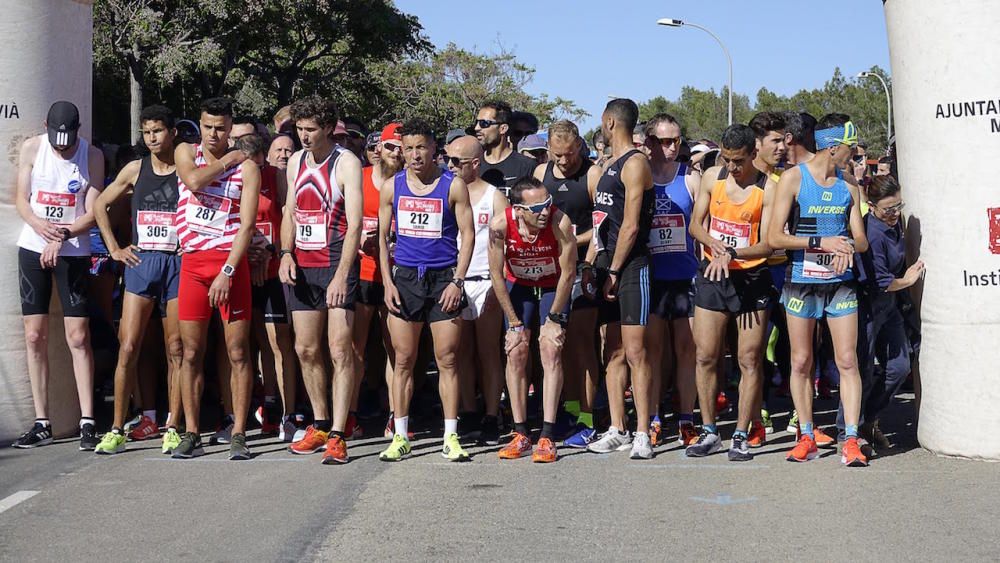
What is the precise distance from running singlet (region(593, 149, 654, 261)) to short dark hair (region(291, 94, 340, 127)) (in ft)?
6.34

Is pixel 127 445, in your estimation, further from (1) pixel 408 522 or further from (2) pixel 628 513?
(2) pixel 628 513

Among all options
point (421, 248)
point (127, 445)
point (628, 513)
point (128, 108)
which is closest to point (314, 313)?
point (421, 248)

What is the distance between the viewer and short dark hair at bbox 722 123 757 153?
8211mm

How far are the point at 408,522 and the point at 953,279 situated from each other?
393 centimetres

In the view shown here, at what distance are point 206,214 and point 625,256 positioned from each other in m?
2.90

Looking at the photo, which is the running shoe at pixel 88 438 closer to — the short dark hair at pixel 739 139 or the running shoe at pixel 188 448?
the running shoe at pixel 188 448

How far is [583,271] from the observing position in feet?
27.9

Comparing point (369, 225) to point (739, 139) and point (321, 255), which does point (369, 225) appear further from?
point (739, 139)

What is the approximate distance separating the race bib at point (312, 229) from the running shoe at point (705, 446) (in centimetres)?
290

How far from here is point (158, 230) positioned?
8.66 m

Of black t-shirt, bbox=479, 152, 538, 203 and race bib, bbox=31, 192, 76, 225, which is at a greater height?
black t-shirt, bbox=479, 152, 538, 203

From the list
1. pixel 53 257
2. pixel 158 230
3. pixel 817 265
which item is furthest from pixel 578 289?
pixel 53 257

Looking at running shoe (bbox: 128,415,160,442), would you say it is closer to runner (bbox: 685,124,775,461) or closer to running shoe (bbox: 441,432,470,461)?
running shoe (bbox: 441,432,470,461)

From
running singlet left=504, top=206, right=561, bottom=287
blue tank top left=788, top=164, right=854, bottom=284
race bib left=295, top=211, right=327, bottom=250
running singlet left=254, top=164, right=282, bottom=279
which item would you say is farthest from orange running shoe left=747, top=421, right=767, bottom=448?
running singlet left=254, top=164, right=282, bottom=279
